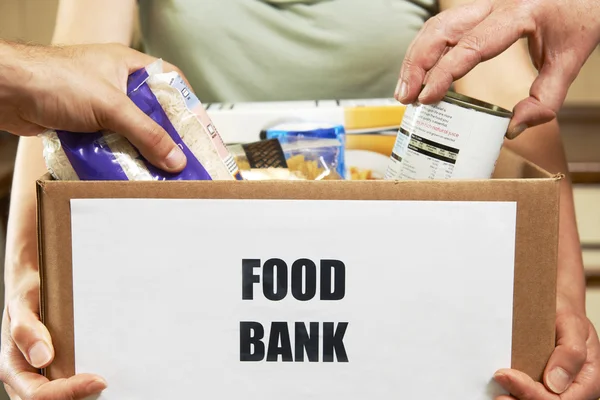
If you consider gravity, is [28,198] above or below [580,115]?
below

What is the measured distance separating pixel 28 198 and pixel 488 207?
1.96 feet

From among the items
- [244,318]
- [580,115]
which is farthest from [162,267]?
[580,115]

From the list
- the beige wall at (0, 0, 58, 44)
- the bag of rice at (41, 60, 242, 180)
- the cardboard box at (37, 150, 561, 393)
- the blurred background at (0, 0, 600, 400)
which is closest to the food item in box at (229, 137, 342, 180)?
the bag of rice at (41, 60, 242, 180)

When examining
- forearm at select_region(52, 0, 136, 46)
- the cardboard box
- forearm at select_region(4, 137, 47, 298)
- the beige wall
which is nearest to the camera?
the cardboard box

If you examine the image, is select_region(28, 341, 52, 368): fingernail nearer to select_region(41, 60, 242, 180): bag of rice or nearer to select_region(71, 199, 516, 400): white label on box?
select_region(71, 199, 516, 400): white label on box

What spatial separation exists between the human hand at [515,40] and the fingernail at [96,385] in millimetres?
405

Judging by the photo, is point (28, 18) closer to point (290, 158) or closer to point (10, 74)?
point (290, 158)

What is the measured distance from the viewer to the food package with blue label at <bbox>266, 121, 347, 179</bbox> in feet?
2.89

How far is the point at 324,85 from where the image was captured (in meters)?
1.13

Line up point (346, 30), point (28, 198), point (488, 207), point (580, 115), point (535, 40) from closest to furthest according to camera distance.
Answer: point (488, 207) → point (535, 40) → point (28, 198) → point (346, 30) → point (580, 115)

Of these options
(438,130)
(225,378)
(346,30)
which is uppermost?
(346,30)

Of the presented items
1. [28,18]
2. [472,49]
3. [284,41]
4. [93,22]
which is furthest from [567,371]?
[28,18]

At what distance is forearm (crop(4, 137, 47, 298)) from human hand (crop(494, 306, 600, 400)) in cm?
54

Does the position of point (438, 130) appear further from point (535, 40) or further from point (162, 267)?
point (162, 267)
